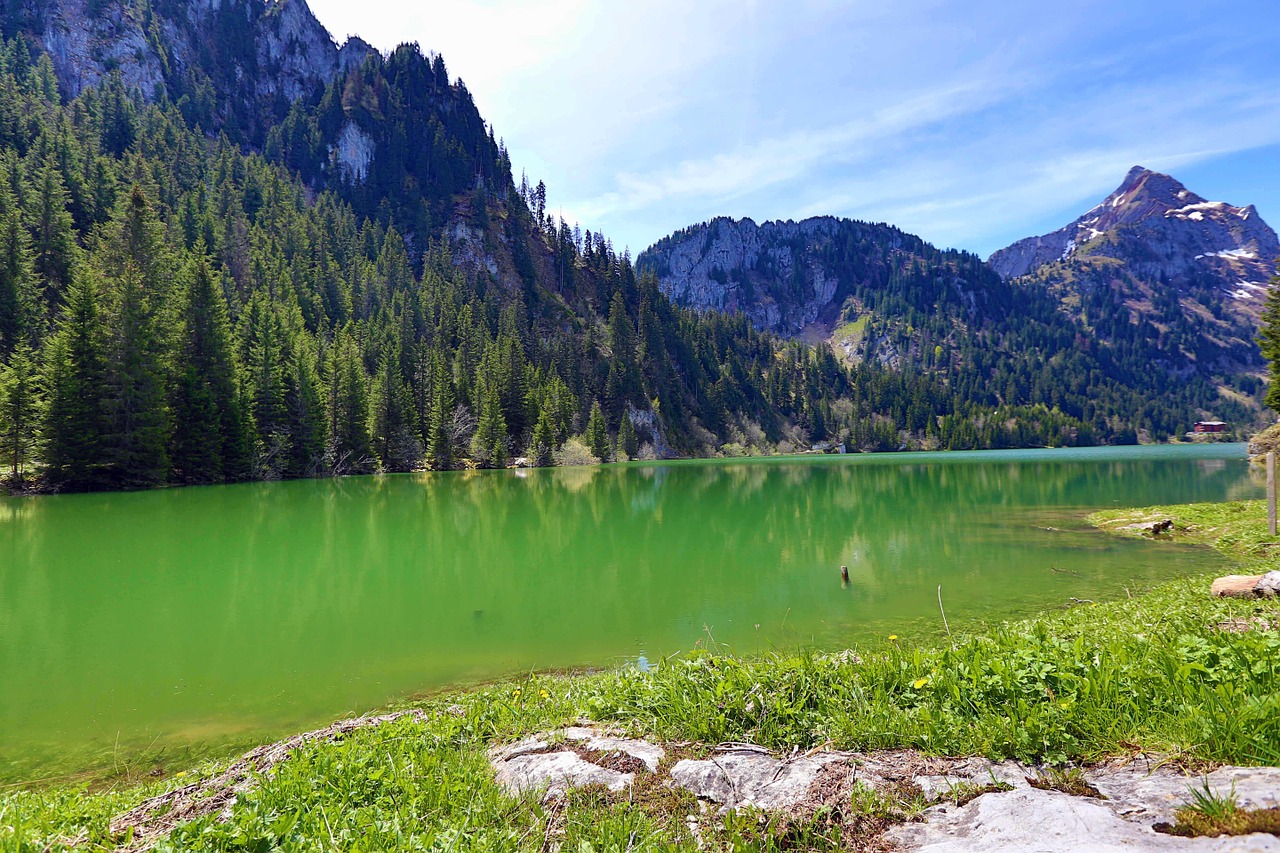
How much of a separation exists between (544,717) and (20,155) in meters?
139

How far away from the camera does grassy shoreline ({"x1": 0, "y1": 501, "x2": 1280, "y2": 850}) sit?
371 centimetres

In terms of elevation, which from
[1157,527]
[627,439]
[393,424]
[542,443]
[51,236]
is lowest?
[1157,527]

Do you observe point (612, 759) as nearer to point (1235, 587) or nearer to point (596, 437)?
point (1235, 587)

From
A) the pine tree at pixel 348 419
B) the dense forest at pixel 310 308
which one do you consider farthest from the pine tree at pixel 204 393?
the pine tree at pixel 348 419

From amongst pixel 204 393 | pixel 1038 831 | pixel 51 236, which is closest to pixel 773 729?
pixel 1038 831

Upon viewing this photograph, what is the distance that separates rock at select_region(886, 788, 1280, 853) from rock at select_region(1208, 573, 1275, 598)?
9.43m

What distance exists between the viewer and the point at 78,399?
157 ft

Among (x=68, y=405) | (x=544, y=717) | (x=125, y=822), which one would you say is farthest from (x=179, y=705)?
(x=68, y=405)

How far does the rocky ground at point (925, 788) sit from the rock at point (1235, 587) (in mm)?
8722

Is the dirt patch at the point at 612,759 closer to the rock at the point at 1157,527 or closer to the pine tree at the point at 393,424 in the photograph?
the rock at the point at 1157,527

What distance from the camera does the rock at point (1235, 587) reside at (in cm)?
945

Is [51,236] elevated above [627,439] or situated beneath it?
elevated above

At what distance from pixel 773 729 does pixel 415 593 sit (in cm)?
1497

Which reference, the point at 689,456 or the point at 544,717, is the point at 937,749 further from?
the point at 689,456
